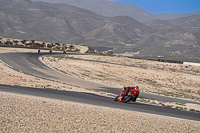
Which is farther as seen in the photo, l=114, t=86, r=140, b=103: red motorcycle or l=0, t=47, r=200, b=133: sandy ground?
l=114, t=86, r=140, b=103: red motorcycle

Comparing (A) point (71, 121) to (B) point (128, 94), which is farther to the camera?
(B) point (128, 94)

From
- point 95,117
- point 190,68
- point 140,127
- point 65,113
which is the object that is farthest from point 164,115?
point 190,68

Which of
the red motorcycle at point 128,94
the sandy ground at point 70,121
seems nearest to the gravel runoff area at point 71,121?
the sandy ground at point 70,121

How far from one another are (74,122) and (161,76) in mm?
41705

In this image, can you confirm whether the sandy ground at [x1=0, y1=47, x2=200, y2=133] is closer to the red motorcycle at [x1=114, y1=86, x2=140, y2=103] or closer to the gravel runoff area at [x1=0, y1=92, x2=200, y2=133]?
the gravel runoff area at [x1=0, y1=92, x2=200, y2=133]

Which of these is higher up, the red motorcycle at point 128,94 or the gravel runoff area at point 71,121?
the red motorcycle at point 128,94

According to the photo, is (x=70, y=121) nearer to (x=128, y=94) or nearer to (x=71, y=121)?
(x=71, y=121)

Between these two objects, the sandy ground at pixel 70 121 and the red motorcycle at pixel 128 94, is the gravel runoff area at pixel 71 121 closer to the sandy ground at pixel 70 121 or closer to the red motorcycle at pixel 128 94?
the sandy ground at pixel 70 121

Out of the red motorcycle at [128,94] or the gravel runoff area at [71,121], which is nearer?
the gravel runoff area at [71,121]

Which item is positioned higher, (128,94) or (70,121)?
(128,94)

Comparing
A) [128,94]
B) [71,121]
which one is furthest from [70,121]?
[128,94]

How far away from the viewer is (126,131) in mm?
9273

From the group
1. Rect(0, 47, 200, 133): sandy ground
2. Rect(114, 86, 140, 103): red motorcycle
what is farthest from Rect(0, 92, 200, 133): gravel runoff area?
Rect(114, 86, 140, 103): red motorcycle

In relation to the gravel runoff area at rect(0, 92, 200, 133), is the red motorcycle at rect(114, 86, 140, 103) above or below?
above
